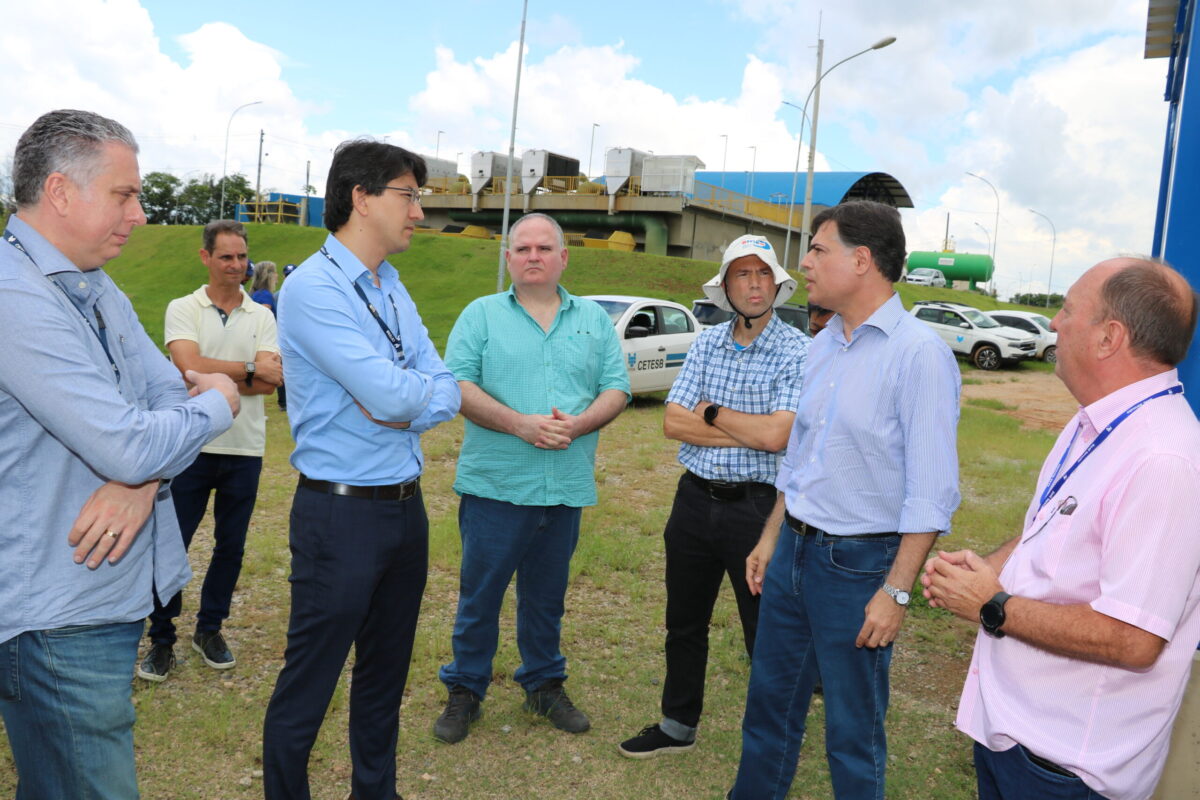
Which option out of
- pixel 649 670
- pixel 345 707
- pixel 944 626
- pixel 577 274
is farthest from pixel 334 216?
pixel 577 274

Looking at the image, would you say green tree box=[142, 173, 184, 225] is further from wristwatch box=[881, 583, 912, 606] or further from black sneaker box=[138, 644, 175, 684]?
wristwatch box=[881, 583, 912, 606]

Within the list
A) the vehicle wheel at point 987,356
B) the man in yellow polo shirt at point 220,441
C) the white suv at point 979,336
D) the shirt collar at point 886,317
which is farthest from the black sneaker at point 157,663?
the vehicle wheel at point 987,356

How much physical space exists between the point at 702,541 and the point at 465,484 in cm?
106

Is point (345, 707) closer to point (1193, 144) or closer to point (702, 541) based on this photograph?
point (702, 541)

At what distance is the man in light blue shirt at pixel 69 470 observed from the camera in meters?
1.71

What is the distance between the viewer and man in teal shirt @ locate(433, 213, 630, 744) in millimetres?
3588

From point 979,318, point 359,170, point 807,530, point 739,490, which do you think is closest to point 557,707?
point 739,490

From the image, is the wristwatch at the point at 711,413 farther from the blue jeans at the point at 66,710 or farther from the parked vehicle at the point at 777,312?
the parked vehicle at the point at 777,312

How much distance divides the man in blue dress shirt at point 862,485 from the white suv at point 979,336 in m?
22.0

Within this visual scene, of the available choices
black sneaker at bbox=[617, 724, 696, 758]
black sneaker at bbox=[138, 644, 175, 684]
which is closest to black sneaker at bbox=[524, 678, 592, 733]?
black sneaker at bbox=[617, 724, 696, 758]

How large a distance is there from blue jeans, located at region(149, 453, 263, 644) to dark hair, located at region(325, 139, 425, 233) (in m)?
1.84

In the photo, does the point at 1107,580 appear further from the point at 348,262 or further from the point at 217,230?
the point at 217,230

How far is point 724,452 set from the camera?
135 inches

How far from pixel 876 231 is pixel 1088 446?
98cm
